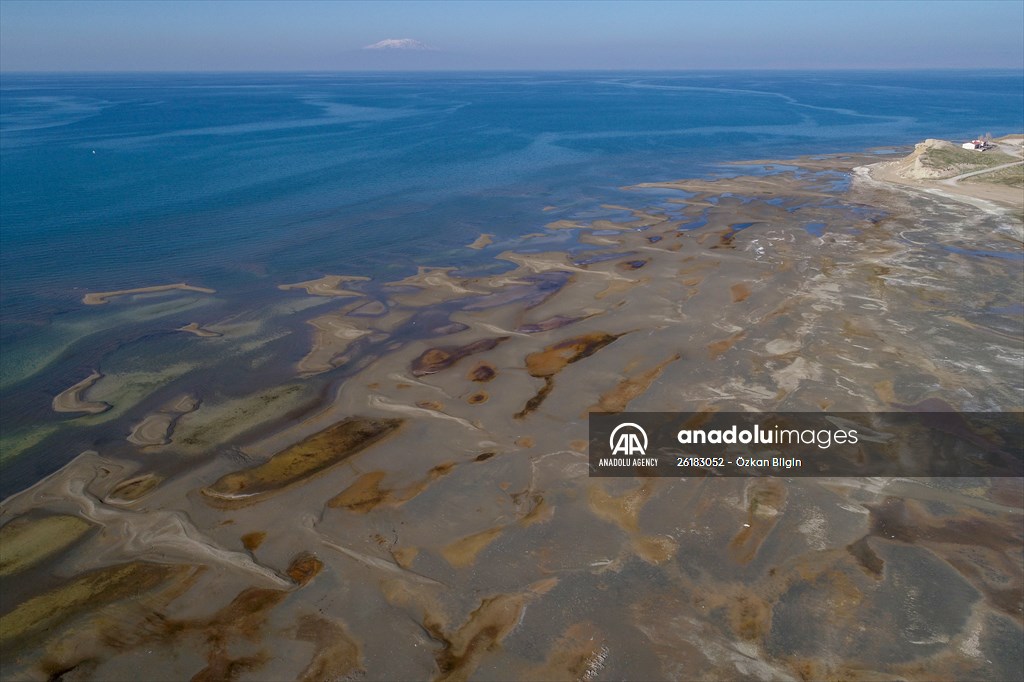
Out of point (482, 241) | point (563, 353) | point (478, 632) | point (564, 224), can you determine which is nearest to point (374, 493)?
point (478, 632)

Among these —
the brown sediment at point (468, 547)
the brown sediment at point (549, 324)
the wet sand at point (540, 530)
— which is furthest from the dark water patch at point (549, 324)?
the brown sediment at point (468, 547)

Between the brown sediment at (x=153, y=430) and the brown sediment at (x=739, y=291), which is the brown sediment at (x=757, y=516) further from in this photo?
the brown sediment at (x=153, y=430)

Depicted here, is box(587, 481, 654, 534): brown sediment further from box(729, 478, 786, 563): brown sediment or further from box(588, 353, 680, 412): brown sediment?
box(588, 353, 680, 412): brown sediment

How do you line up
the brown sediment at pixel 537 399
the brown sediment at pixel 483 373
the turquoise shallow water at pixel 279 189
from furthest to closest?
the turquoise shallow water at pixel 279 189 < the brown sediment at pixel 483 373 < the brown sediment at pixel 537 399

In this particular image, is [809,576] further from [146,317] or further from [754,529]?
[146,317]

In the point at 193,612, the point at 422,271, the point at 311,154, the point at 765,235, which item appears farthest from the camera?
the point at 311,154

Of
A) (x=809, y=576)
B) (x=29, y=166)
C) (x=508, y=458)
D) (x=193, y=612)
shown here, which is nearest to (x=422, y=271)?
(x=508, y=458)
